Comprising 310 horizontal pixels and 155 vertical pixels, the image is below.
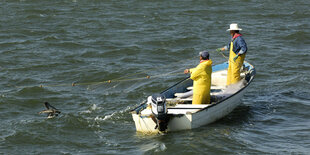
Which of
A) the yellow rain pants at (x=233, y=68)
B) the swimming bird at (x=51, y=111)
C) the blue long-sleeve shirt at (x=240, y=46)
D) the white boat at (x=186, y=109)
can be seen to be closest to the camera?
the white boat at (x=186, y=109)

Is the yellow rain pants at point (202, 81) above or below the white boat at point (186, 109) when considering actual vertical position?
above

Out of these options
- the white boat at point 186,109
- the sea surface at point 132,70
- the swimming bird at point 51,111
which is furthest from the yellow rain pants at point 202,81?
the swimming bird at point 51,111

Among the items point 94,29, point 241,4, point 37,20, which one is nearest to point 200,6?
point 241,4

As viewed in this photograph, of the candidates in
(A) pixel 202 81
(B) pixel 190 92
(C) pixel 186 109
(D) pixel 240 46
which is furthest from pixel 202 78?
(D) pixel 240 46

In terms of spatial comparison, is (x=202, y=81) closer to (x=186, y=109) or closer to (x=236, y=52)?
(x=186, y=109)

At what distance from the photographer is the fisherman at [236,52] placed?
13398 mm

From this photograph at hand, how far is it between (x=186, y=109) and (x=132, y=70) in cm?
731

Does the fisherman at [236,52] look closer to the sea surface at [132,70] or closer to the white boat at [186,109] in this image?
the white boat at [186,109]

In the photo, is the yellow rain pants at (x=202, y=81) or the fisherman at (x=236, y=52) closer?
the yellow rain pants at (x=202, y=81)

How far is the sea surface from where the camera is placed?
39.2 feet

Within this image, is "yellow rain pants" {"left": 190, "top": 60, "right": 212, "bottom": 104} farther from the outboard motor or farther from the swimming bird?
the swimming bird

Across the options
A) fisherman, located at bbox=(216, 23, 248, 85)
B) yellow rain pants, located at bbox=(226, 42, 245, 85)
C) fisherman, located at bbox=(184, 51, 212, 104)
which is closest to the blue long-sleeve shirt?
fisherman, located at bbox=(216, 23, 248, 85)

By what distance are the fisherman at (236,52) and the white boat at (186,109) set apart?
27 centimetres

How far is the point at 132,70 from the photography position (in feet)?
62.4
